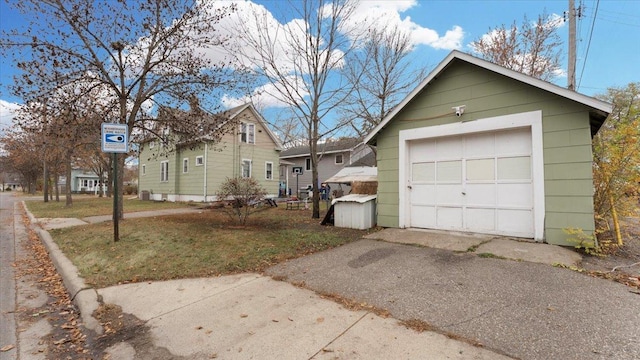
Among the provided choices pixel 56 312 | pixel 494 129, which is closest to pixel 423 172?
pixel 494 129

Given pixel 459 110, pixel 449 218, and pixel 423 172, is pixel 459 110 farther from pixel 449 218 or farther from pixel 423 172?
pixel 449 218

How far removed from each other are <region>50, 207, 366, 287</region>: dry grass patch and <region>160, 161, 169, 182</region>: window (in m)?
14.6

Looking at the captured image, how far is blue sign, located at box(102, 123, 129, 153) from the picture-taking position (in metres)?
6.59

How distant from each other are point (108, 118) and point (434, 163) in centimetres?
1022

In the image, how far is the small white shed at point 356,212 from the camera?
28.1 ft

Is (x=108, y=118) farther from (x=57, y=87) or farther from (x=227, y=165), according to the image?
(x=227, y=165)

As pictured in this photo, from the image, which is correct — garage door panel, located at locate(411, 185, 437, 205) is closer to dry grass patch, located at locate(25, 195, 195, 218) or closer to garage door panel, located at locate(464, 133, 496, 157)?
garage door panel, located at locate(464, 133, 496, 157)

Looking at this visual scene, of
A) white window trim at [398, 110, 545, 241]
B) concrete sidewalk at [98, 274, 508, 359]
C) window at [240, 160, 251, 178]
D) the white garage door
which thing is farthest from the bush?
window at [240, 160, 251, 178]

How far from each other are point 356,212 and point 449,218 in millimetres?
2492

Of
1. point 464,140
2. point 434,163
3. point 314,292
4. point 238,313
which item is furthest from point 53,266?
point 464,140

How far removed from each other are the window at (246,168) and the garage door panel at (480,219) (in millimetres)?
16492

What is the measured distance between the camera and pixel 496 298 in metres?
3.67

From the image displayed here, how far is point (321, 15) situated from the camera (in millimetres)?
10625

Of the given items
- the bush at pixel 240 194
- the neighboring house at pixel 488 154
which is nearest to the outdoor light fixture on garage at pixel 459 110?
the neighboring house at pixel 488 154
